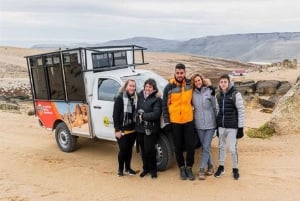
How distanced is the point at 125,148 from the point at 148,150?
0.55 meters

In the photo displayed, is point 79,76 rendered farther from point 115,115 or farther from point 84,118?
point 115,115

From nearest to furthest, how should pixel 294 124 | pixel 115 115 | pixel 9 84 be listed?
1. pixel 115 115
2. pixel 294 124
3. pixel 9 84

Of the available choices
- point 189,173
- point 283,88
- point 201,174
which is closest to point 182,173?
point 189,173

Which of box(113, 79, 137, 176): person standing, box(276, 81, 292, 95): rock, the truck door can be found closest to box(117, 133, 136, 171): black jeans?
box(113, 79, 137, 176): person standing

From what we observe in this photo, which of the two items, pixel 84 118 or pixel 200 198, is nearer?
pixel 200 198

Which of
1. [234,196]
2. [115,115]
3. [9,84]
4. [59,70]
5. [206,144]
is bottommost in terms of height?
[9,84]

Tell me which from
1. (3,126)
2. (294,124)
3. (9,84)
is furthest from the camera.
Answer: (9,84)

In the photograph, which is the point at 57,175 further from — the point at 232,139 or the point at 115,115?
the point at 232,139

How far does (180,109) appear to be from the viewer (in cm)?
734

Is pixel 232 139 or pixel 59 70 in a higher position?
pixel 59 70

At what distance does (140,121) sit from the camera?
7.76m

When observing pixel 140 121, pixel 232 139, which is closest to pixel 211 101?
pixel 232 139

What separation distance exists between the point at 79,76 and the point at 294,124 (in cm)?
555

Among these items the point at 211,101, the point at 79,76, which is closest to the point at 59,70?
the point at 79,76
